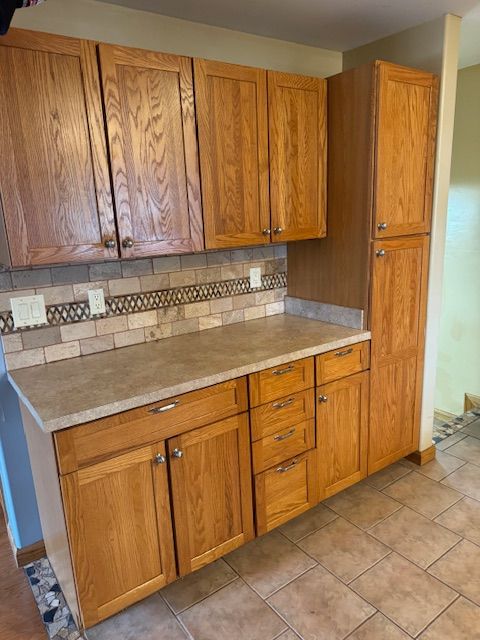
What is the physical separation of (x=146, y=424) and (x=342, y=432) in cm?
108

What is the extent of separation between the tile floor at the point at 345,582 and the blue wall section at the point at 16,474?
0.58 m

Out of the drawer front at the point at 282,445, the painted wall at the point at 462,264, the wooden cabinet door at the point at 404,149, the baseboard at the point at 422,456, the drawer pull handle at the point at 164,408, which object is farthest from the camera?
the painted wall at the point at 462,264

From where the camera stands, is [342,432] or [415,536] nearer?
[415,536]

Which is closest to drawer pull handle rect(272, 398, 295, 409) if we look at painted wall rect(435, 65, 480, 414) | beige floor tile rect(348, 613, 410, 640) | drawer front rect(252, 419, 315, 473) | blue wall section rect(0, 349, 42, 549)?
drawer front rect(252, 419, 315, 473)

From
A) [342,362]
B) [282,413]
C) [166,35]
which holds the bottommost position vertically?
[282,413]

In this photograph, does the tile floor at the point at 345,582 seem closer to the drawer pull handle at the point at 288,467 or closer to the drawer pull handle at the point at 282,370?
the drawer pull handle at the point at 288,467

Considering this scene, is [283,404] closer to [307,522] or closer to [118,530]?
[307,522]

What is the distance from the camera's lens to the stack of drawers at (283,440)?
1.91 metres

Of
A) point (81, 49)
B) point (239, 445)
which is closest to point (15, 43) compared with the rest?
point (81, 49)

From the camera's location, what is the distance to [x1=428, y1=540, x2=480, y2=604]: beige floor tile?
5.93ft

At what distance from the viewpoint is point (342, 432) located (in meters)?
2.24

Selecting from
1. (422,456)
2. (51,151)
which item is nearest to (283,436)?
(422,456)

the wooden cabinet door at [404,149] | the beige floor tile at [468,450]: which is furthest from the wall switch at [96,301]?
the beige floor tile at [468,450]

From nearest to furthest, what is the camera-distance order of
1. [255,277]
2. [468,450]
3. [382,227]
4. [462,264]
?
[382,227] < [255,277] < [468,450] < [462,264]
